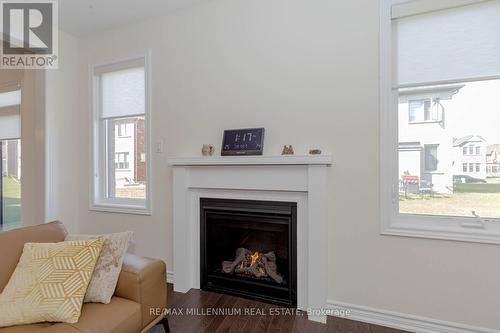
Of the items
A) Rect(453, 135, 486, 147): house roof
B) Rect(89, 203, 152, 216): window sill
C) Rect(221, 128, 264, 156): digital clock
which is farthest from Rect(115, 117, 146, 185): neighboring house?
Rect(453, 135, 486, 147): house roof

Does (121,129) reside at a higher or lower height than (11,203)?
higher

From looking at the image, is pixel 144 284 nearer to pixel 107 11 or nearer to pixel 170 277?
pixel 170 277

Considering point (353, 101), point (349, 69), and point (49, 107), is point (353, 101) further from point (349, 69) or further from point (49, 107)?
point (49, 107)

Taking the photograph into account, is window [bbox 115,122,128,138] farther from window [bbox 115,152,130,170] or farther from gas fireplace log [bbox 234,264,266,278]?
gas fireplace log [bbox 234,264,266,278]

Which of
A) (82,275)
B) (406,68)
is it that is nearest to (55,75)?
(82,275)

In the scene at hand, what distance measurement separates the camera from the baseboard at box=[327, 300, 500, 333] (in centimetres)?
186

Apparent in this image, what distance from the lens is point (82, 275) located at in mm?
1500

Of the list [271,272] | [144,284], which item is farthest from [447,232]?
[144,284]

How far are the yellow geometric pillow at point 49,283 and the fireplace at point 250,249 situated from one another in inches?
43.2

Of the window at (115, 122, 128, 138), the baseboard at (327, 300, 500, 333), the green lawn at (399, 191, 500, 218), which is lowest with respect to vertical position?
the baseboard at (327, 300, 500, 333)

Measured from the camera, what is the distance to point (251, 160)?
89.3 inches

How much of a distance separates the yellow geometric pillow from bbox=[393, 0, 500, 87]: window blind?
245cm

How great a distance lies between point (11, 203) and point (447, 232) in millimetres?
5222

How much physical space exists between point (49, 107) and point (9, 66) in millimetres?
1053
